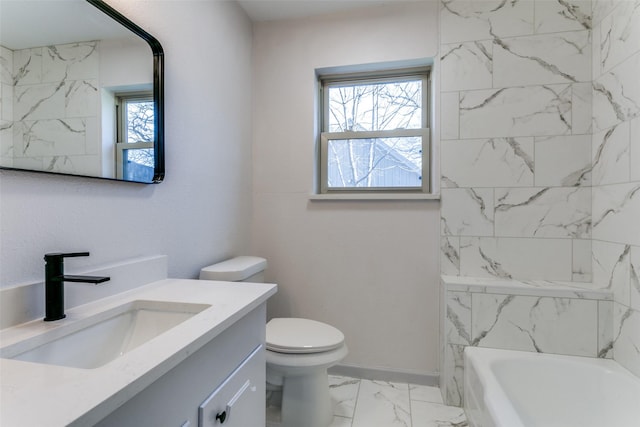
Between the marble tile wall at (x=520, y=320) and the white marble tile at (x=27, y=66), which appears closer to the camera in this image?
the white marble tile at (x=27, y=66)

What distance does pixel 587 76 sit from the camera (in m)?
1.68

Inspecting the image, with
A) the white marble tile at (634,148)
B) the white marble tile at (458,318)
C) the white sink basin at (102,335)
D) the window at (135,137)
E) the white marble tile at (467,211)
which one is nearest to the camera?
the white sink basin at (102,335)

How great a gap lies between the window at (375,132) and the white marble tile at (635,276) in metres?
1.02

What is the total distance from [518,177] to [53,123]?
208 cm

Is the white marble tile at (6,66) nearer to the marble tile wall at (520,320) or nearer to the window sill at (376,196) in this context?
the window sill at (376,196)

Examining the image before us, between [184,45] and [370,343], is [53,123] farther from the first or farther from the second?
[370,343]

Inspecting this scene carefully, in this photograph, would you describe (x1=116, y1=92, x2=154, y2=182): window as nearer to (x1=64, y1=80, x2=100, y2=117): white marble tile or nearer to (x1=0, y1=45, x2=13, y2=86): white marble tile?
(x1=64, y1=80, x2=100, y2=117): white marble tile

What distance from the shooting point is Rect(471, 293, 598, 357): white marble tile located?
5.01 ft

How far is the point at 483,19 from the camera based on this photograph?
5.89ft

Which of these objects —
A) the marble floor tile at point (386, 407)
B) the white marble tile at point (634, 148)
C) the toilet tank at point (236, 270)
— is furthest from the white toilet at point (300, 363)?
the white marble tile at point (634, 148)

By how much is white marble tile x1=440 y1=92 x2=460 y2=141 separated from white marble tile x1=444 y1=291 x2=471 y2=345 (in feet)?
3.04

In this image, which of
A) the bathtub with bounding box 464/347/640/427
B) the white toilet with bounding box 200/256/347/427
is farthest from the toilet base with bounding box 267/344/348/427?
the bathtub with bounding box 464/347/640/427

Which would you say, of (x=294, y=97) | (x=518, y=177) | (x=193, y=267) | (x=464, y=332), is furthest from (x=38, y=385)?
(x=518, y=177)

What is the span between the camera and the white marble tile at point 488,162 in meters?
1.74
